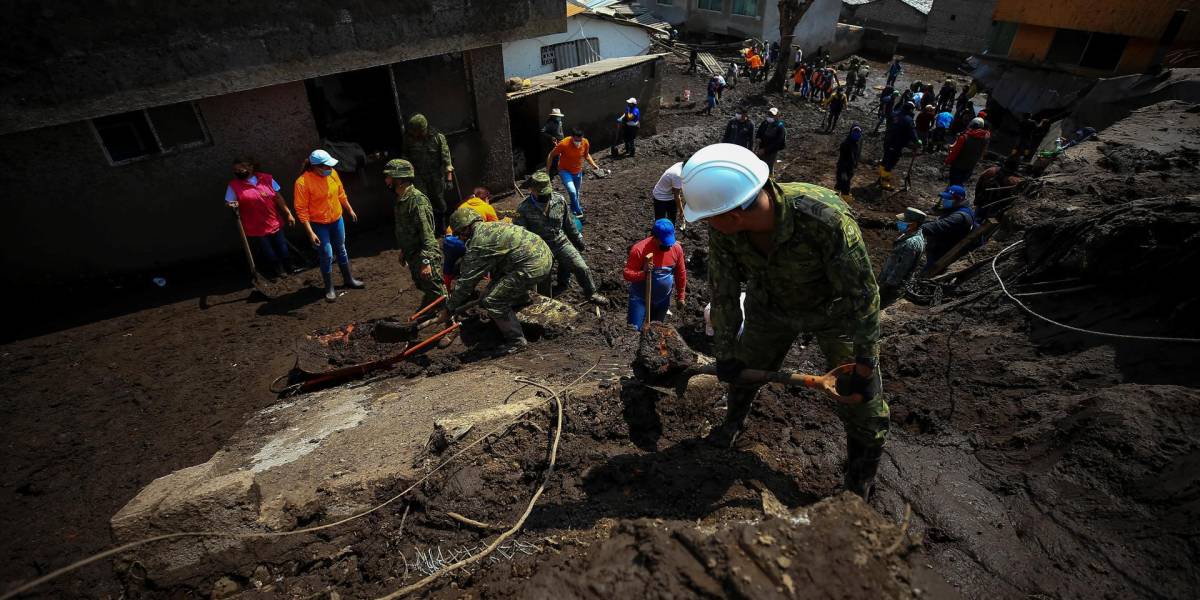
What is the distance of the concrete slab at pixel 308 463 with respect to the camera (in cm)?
316

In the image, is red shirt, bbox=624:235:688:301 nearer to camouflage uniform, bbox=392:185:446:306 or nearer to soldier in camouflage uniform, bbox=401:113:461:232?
camouflage uniform, bbox=392:185:446:306

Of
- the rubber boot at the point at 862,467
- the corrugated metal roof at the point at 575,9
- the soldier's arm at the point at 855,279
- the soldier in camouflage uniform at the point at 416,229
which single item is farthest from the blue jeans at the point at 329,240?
the corrugated metal roof at the point at 575,9

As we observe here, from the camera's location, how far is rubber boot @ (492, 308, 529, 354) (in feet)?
18.1

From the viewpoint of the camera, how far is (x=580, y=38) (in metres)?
18.5

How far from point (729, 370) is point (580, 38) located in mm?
17778

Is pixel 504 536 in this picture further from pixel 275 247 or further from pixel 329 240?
pixel 275 247

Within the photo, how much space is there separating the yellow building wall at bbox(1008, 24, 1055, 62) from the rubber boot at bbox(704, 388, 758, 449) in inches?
937

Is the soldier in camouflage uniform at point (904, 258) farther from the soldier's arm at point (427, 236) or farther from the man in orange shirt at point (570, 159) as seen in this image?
the soldier's arm at point (427, 236)

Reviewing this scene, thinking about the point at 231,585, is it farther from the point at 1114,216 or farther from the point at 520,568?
the point at 1114,216

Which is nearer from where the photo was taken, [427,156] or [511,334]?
[511,334]

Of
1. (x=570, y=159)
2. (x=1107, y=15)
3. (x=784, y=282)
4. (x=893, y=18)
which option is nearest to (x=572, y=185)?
(x=570, y=159)

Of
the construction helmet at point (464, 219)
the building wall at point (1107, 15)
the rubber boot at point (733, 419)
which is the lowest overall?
the rubber boot at point (733, 419)

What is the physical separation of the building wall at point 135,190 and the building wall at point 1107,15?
24.0 m

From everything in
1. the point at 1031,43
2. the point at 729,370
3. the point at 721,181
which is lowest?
the point at 1031,43
